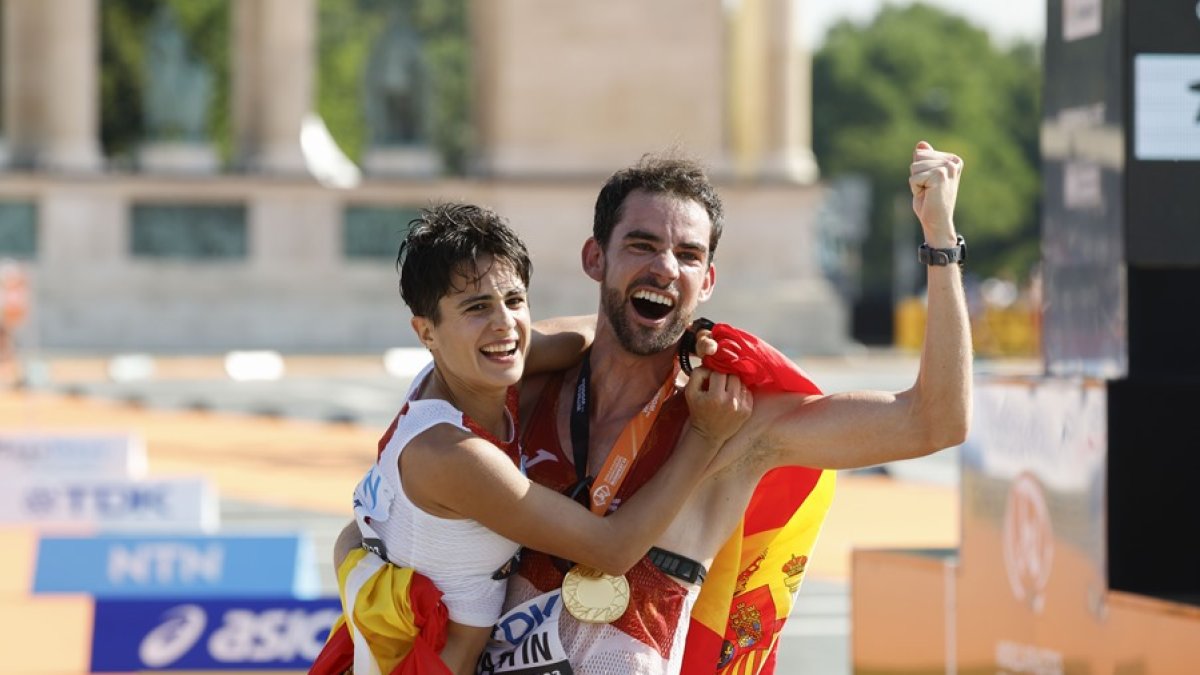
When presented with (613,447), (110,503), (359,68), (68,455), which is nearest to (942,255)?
(613,447)

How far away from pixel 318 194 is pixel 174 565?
31654mm

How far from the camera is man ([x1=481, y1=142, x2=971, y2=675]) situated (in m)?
4.79

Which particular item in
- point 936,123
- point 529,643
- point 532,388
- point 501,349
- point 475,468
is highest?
point 936,123

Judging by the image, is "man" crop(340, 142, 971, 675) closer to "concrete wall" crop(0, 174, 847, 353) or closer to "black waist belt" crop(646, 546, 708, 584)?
"black waist belt" crop(646, 546, 708, 584)

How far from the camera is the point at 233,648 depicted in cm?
914

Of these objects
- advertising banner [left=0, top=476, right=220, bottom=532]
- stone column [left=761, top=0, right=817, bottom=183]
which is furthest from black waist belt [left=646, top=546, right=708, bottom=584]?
stone column [left=761, top=0, right=817, bottom=183]

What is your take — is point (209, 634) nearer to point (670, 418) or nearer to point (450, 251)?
point (670, 418)

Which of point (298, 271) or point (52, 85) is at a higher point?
point (52, 85)

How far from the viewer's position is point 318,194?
141 feet

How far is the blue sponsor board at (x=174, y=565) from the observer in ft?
37.1

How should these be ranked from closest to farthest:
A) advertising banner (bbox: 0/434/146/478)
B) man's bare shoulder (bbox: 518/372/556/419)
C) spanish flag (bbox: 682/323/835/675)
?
spanish flag (bbox: 682/323/835/675) → man's bare shoulder (bbox: 518/372/556/419) → advertising banner (bbox: 0/434/146/478)

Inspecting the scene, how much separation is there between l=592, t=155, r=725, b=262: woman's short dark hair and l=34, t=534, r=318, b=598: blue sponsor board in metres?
6.32

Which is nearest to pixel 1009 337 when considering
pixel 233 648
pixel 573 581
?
pixel 233 648

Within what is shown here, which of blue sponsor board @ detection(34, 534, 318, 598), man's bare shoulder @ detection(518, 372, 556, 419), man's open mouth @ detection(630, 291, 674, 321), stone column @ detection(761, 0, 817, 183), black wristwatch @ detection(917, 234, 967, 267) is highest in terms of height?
stone column @ detection(761, 0, 817, 183)
